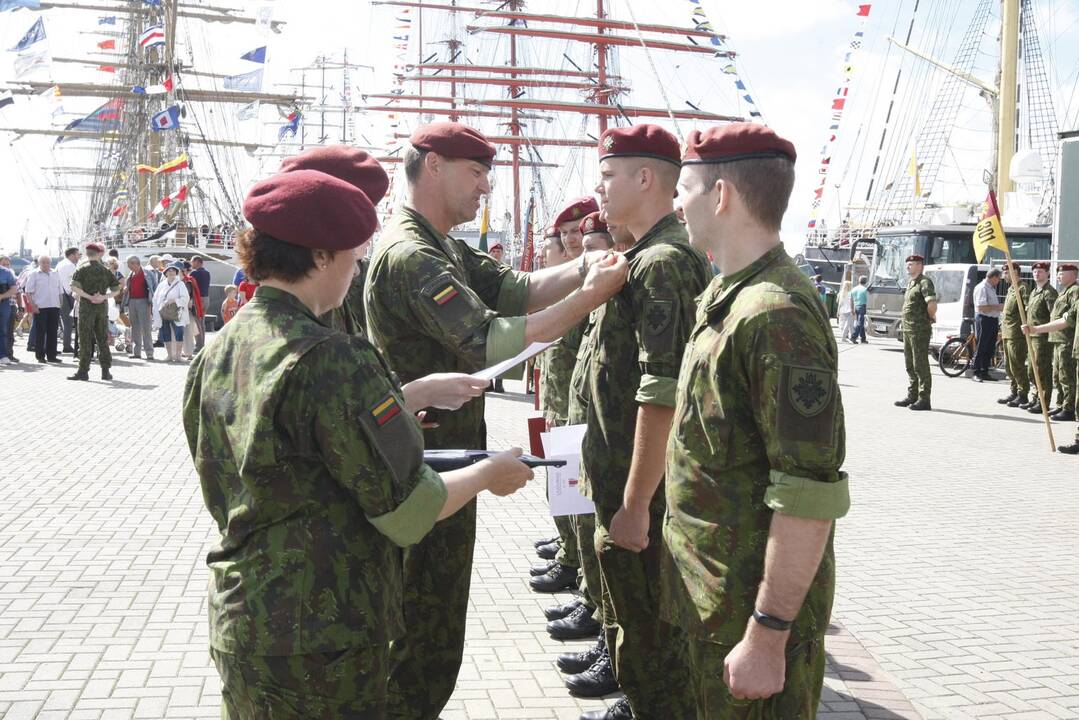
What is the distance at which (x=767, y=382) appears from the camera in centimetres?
212

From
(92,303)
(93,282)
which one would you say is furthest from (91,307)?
(93,282)

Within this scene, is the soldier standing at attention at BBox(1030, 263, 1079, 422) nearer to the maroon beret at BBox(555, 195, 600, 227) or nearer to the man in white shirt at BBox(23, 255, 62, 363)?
the maroon beret at BBox(555, 195, 600, 227)

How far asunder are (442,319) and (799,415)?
1.40 m

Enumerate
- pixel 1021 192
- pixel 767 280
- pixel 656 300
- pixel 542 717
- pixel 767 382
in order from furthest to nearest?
pixel 1021 192
pixel 542 717
pixel 656 300
pixel 767 280
pixel 767 382

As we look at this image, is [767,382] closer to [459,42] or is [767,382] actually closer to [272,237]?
[272,237]

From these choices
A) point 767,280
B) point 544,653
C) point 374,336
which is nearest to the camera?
point 767,280

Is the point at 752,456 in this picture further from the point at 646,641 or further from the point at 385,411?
the point at 646,641

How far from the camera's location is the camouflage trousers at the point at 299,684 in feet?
6.97

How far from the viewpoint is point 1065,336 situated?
44.4 ft

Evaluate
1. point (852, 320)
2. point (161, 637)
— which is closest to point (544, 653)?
point (161, 637)

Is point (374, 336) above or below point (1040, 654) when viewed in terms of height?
above

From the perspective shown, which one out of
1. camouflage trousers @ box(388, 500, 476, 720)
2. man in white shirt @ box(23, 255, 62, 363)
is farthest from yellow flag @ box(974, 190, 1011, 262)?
man in white shirt @ box(23, 255, 62, 363)

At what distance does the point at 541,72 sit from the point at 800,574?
2140 inches

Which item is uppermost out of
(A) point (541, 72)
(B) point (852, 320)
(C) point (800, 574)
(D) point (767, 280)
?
(A) point (541, 72)
